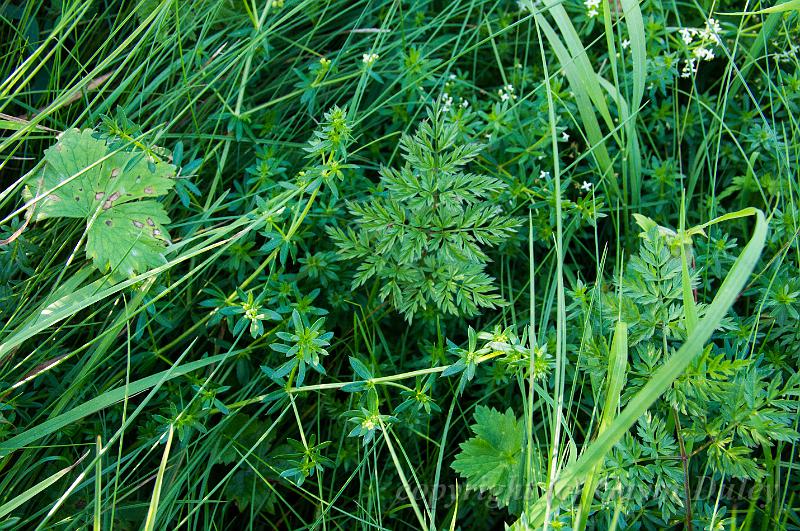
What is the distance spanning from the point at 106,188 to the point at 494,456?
1.49m

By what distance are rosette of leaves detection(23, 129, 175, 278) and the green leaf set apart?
3.72ft

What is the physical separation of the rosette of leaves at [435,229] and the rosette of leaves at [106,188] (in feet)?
2.14

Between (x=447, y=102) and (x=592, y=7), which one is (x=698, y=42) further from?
(x=447, y=102)

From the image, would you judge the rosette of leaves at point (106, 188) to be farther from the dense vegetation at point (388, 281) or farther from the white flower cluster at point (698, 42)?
the white flower cluster at point (698, 42)

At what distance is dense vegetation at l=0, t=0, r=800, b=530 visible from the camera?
1.83 meters

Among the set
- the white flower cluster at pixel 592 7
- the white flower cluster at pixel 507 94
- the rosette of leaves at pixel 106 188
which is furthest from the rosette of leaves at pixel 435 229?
the white flower cluster at pixel 592 7

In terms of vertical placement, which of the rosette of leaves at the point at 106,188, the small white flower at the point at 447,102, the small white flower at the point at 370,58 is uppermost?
the rosette of leaves at the point at 106,188

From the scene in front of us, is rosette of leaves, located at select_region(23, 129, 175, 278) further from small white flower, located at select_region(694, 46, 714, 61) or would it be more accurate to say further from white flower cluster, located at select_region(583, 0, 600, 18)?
small white flower, located at select_region(694, 46, 714, 61)

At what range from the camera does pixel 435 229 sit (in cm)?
200

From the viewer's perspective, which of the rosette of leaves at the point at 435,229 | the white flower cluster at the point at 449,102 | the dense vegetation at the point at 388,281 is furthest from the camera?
the white flower cluster at the point at 449,102

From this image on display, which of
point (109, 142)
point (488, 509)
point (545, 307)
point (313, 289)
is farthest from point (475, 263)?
point (109, 142)

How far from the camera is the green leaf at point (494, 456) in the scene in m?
1.85

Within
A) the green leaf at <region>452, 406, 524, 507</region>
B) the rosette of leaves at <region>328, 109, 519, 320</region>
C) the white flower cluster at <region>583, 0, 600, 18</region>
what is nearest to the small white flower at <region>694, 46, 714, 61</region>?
the white flower cluster at <region>583, 0, 600, 18</region>

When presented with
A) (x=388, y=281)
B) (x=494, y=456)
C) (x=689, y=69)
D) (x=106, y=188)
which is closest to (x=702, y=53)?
(x=689, y=69)
